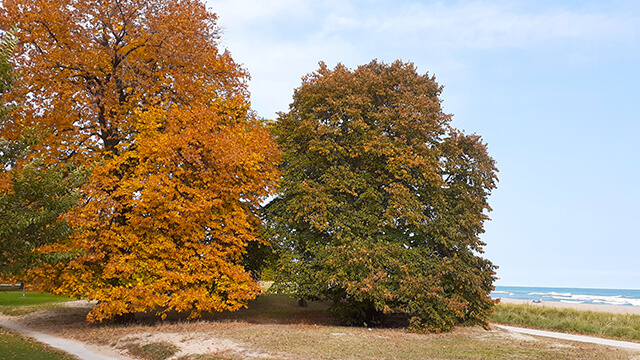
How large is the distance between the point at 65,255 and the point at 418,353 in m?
10.3

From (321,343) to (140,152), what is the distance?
10050 mm

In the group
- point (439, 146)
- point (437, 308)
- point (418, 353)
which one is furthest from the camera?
point (439, 146)

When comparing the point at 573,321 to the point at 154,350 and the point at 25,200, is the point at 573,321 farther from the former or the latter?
the point at 25,200

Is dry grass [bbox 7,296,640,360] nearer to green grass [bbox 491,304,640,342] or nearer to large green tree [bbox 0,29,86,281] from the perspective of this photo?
large green tree [bbox 0,29,86,281]

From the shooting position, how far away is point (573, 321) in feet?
75.2

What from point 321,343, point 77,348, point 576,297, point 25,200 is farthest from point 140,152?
point 576,297

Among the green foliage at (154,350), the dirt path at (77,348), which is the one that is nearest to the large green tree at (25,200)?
the dirt path at (77,348)

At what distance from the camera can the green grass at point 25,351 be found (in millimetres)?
12344

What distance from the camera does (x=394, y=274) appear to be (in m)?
19.5

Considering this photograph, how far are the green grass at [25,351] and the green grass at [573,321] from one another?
2172cm

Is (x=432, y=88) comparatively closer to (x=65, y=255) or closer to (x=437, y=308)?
(x=437, y=308)

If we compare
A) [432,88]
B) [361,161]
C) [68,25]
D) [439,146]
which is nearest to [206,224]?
[361,161]

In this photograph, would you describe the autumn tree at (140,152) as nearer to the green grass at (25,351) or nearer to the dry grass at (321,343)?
the dry grass at (321,343)

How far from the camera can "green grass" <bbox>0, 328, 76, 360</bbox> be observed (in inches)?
486
